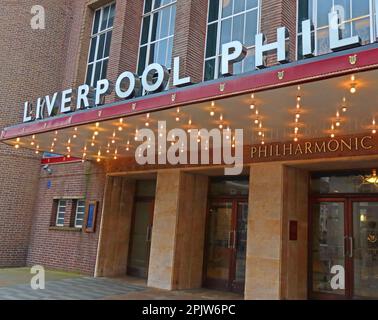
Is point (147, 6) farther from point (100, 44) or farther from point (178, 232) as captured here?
point (178, 232)

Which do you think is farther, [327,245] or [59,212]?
[59,212]

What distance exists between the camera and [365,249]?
28.9ft

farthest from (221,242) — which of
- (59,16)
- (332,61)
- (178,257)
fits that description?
(59,16)

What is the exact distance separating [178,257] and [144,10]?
26.6 feet

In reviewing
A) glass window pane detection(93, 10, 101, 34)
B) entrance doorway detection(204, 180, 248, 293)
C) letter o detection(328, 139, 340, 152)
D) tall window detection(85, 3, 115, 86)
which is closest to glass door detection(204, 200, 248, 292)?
entrance doorway detection(204, 180, 248, 293)

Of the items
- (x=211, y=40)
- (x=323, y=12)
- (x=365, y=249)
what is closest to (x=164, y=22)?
(x=211, y=40)

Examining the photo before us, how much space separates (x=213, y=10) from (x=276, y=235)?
22.0ft

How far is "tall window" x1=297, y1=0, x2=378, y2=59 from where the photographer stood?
29.2ft

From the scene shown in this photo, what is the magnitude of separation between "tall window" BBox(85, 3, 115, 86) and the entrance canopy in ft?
14.7

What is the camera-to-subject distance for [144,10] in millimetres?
13711

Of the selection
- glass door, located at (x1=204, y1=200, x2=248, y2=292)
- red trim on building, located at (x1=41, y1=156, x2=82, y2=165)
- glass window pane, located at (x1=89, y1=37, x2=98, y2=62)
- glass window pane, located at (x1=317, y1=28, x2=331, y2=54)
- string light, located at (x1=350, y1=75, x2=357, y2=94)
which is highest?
glass window pane, located at (x1=89, y1=37, x2=98, y2=62)

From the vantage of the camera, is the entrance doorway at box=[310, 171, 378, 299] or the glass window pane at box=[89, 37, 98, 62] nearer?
the entrance doorway at box=[310, 171, 378, 299]

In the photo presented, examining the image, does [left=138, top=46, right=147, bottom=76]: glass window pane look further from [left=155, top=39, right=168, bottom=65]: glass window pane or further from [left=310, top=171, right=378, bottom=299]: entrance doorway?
[left=310, top=171, right=378, bottom=299]: entrance doorway
